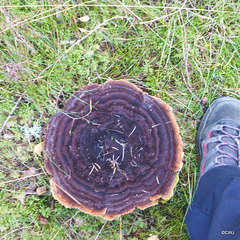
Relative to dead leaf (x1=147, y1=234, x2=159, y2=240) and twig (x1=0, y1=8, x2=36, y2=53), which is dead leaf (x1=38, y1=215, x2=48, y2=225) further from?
twig (x1=0, y1=8, x2=36, y2=53)

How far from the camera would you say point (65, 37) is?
2.62m

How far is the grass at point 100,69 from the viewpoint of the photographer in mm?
2570

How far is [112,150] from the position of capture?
2213mm

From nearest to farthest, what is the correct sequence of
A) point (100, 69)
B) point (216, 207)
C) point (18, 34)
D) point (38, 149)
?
point (216, 207)
point (18, 34)
point (38, 149)
point (100, 69)

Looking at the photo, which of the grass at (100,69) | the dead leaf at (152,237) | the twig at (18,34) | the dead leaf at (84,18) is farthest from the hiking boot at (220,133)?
the twig at (18,34)

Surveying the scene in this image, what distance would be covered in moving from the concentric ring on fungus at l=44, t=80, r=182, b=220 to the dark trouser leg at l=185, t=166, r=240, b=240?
17.9 inches

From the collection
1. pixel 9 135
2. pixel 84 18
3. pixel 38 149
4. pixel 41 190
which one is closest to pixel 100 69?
pixel 84 18

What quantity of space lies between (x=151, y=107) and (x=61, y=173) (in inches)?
42.5

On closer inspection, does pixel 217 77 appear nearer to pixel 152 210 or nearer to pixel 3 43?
pixel 152 210

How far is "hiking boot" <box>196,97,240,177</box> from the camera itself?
261cm

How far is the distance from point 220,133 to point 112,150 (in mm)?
1390

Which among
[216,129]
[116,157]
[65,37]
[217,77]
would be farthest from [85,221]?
[217,77]

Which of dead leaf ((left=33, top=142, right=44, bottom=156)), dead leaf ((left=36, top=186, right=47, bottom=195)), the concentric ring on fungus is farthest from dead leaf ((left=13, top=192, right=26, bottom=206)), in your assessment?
the concentric ring on fungus

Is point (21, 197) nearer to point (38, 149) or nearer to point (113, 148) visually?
point (38, 149)
